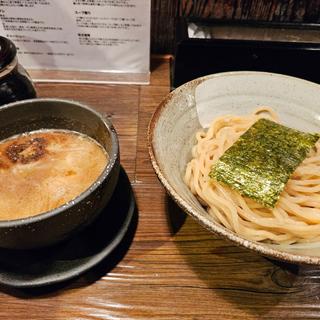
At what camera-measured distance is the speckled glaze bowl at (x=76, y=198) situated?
1000 millimetres

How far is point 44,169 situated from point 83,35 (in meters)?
0.93

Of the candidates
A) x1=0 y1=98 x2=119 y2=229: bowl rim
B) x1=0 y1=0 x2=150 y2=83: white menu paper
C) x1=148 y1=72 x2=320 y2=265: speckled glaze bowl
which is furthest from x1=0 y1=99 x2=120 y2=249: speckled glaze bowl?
x1=0 y1=0 x2=150 y2=83: white menu paper

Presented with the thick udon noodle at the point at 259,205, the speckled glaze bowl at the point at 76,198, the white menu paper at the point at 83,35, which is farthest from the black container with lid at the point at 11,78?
the thick udon noodle at the point at 259,205

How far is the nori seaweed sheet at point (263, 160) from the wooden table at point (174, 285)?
0.23m

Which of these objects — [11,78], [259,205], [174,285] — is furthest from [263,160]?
[11,78]

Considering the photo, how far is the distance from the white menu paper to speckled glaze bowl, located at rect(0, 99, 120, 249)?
0.70m

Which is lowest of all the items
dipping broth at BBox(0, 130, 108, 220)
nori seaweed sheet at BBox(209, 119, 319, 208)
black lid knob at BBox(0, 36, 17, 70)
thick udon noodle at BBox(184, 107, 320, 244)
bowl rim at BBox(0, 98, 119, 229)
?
thick udon noodle at BBox(184, 107, 320, 244)

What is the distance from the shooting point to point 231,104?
1647 millimetres

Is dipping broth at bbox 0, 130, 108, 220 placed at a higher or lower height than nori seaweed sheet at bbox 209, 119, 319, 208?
lower

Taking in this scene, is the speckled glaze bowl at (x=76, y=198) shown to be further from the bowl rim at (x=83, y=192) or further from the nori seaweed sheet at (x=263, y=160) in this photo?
the nori seaweed sheet at (x=263, y=160)

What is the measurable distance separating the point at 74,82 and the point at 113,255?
1142mm

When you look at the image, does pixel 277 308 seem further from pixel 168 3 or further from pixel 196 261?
pixel 168 3

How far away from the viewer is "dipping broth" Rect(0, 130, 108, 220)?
3.86 feet

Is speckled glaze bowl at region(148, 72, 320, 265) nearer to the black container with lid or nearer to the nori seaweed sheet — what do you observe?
the nori seaweed sheet
